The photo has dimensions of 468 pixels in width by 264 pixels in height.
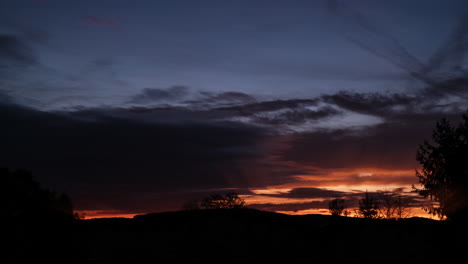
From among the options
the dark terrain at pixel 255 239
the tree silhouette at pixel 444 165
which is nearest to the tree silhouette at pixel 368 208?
the tree silhouette at pixel 444 165

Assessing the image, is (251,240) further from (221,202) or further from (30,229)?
(221,202)

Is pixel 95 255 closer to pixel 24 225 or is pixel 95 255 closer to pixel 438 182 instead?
pixel 24 225

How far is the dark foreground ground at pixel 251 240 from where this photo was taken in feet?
37.4

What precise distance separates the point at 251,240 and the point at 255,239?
0.44 feet

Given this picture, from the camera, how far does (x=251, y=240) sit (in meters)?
12.3

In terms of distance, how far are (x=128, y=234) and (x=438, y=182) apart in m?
30.5

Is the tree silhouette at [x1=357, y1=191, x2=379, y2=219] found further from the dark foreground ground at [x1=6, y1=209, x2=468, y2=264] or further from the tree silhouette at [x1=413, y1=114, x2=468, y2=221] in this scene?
the dark foreground ground at [x1=6, y1=209, x2=468, y2=264]

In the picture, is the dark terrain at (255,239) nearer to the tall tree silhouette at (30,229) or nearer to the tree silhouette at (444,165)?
the tall tree silhouette at (30,229)

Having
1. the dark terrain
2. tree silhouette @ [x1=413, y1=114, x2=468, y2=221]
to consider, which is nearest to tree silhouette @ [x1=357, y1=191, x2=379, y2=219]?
tree silhouette @ [x1=413, y1=114, x2=468, y2=221]

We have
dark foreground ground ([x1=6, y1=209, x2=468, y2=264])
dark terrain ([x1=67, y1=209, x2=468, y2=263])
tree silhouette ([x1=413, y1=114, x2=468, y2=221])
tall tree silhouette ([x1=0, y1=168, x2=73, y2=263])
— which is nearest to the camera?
tall tree silhouette ([x1=0, y1=168, x2=73, y2=263])

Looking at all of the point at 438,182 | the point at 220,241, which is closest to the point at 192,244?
the point at 220,241

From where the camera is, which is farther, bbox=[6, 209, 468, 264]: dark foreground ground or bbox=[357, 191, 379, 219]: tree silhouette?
bbox=[357, 191, 379, 219]: tree silhouette

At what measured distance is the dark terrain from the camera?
1150cm

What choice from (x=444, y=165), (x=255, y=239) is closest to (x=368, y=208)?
(x=444, y=165)
